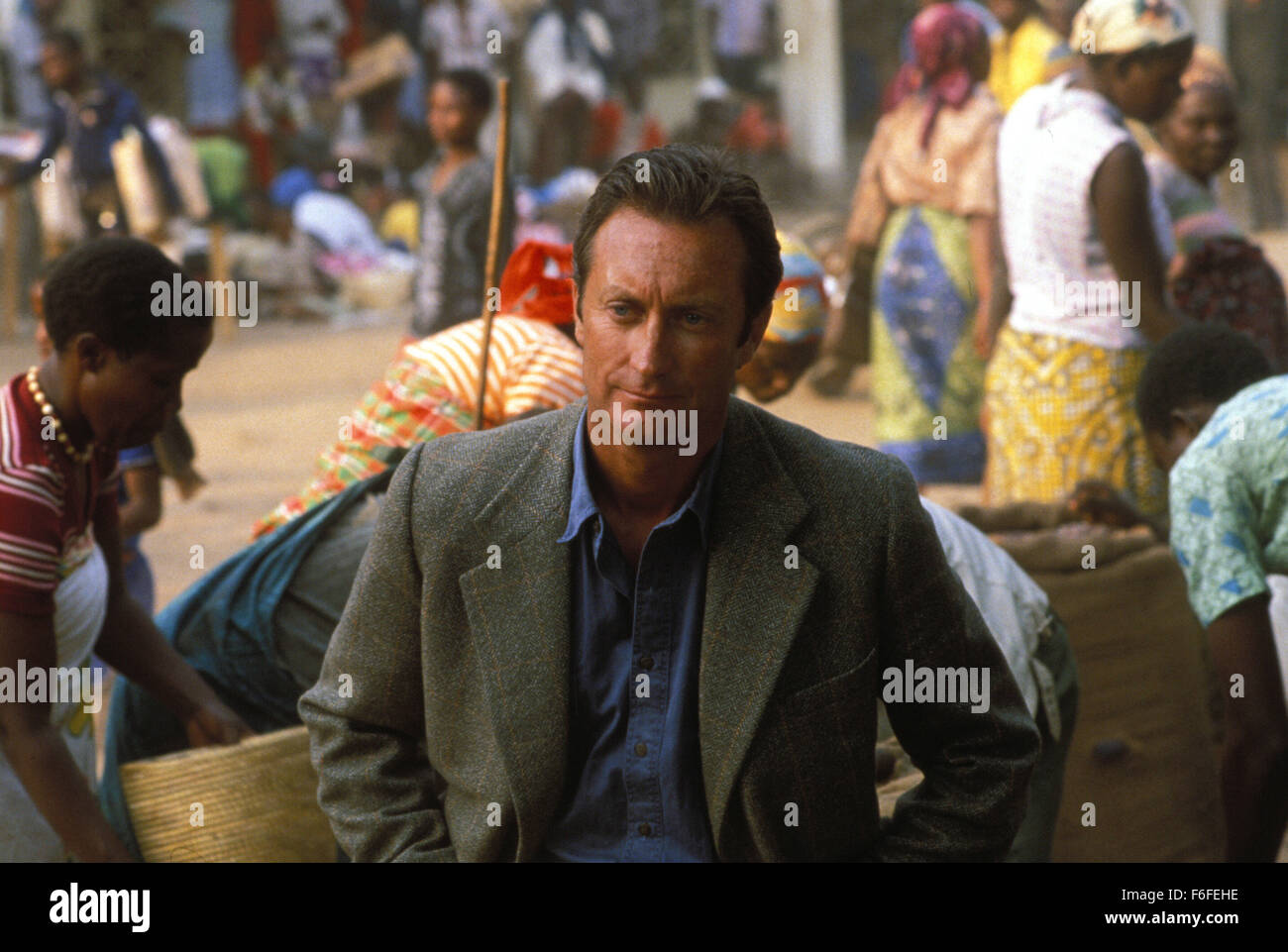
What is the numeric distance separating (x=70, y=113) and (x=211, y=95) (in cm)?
579

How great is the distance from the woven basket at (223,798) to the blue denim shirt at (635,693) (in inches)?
40.9

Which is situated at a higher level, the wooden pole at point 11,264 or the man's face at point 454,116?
the man's face at point 454,116

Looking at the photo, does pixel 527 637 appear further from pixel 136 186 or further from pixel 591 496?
pixel 136 186

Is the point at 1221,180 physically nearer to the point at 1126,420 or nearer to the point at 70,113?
the point at 70,113

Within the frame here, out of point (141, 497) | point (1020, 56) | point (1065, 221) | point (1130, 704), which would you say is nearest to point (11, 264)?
point (1020, 56)

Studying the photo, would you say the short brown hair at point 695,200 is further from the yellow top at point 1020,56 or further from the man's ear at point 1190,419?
the yellow top at point 1020,56

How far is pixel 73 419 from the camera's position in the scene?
254 cm

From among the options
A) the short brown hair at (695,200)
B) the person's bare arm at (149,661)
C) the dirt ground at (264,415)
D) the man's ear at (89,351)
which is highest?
the short brown hair at (695,200)

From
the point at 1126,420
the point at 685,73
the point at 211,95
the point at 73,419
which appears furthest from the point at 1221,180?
the point at 73,419

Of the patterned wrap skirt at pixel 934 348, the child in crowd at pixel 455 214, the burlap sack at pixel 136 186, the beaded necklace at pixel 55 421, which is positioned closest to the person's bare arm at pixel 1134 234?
the patterned wrap skirt at pixel 934 348

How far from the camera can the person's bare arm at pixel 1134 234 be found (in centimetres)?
403

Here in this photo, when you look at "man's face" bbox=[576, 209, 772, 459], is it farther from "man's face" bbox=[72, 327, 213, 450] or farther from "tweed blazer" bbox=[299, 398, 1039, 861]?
"man's face" bbox=[72, 327, 213, 450]

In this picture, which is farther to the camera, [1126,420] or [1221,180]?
[1221,180]

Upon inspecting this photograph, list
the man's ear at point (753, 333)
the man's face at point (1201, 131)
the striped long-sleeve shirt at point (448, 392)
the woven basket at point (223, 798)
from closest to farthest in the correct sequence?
the man's ear at point (753, 333)
the woven basket at point (223, 798)
the striped long-sleeve shirt at point (448, 392)
the man's face at point (1201, 131)
